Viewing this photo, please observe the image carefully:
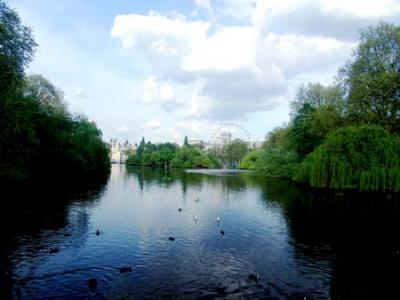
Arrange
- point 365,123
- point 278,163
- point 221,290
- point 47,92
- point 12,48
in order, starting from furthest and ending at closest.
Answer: point 278,163 → point 47,92 → point 365,123 → point 12,48 → point 221,290

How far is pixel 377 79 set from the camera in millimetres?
44562

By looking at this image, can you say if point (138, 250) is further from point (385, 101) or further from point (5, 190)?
point (385, 101)

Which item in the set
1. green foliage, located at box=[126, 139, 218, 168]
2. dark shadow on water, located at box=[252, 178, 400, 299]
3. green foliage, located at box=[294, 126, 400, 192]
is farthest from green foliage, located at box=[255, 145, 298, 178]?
green foliage, located at box=[126, 139, 218, 168]

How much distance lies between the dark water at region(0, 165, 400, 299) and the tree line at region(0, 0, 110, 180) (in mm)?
7163

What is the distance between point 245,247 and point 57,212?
16665 mm

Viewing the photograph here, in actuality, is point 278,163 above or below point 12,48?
below

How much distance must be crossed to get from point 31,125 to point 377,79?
42530 millimetres

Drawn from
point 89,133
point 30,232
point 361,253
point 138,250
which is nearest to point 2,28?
point 30,232

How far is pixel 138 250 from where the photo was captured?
1845 centimetres

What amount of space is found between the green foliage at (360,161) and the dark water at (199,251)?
929 cm

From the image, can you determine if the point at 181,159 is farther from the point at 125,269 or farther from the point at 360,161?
the point at 125,269

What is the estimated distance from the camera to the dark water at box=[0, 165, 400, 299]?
1343 centimetres

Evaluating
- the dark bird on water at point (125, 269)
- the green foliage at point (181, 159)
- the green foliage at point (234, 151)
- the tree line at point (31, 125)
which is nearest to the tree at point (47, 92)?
the tree line at point (31, 125)

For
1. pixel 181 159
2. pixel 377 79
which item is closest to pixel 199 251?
pixel 377 79
